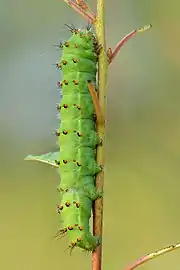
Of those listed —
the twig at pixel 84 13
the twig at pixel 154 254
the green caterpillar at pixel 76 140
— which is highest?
the twig at pixel 84 13

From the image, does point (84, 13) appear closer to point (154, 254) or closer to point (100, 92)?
point (100, 92)

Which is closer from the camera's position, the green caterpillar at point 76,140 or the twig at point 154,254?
the twig at point 154,254

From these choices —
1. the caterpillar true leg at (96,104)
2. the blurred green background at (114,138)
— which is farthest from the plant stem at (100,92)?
the blurred green background at (114,138)

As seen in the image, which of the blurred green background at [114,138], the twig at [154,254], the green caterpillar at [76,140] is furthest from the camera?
the blurred green background at [114,138]

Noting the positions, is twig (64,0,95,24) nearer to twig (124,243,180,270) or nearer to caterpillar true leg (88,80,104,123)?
caterpillar true leg (88,80,104,123)

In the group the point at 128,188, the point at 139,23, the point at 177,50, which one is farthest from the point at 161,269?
the point at 139,23

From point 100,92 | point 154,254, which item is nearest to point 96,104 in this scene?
point 100,92

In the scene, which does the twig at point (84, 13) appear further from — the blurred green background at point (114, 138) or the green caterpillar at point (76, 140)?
the blurred green background at point (114, 138)
